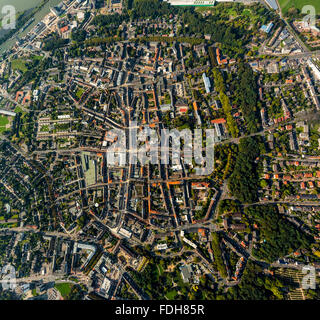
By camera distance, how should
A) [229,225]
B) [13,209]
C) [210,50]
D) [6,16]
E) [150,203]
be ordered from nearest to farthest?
[229,225]
[150,203]
[13,209]
[210,50]
[6,16]

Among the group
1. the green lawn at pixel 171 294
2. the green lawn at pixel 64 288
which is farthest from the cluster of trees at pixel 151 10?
the green lawn at pixel 64 288

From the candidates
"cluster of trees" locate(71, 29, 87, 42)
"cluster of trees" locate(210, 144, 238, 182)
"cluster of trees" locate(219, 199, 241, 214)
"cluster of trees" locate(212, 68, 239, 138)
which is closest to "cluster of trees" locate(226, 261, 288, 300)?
"cluster of trees" locate(219, 199, 241, 214)

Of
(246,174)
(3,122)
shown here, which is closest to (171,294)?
(246,174)

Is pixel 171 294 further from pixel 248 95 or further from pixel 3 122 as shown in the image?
pixel 3 122

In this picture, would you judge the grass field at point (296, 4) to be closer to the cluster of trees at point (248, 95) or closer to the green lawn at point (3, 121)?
the cluster of trees at point (248, 95)

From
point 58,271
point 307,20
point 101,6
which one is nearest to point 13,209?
point 58,271

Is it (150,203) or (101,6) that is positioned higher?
(101,6)

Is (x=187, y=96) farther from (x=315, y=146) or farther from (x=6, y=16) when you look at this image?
(x=6, y=16)

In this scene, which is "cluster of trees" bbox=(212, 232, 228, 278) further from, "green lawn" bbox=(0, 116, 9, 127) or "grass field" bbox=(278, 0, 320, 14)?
"green lawn" bbox=(0, 116, 9, 127)
